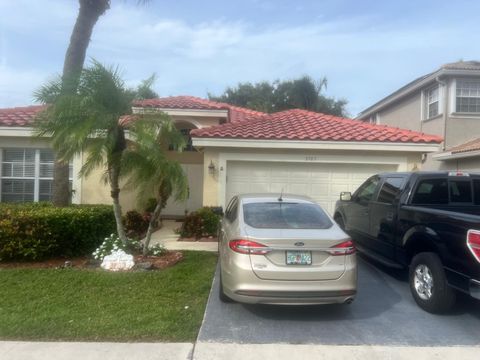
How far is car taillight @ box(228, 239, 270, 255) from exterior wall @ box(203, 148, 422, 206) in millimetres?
6007

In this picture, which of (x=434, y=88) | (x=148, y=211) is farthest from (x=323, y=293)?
(x=434, y=88)

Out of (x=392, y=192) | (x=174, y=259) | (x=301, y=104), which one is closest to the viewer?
(x=392, y=192)

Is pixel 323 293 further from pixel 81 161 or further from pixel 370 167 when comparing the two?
pixel 81 161

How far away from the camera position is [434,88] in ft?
54.9

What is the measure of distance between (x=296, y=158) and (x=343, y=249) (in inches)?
242

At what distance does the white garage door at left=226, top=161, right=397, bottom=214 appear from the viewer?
36.6ft

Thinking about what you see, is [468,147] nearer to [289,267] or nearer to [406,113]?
[406,113]

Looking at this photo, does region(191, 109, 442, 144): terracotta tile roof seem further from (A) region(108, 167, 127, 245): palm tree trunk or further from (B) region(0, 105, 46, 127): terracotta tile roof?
(B) region(0, 105, 46, 127): terracotta tile roof

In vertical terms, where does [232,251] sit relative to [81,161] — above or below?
below

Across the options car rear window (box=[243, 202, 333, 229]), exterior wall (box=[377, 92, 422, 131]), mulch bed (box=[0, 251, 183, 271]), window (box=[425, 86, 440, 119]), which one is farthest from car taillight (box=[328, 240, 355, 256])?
exterior wall (box=[377, 92, 422, 131])

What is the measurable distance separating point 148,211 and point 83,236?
4092 mm

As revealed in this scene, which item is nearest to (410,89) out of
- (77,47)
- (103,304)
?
(77,47)

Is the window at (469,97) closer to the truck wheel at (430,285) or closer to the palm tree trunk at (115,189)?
the truck wheel at (430,285)

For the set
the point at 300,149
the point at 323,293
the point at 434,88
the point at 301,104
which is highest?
the point at 301,104
